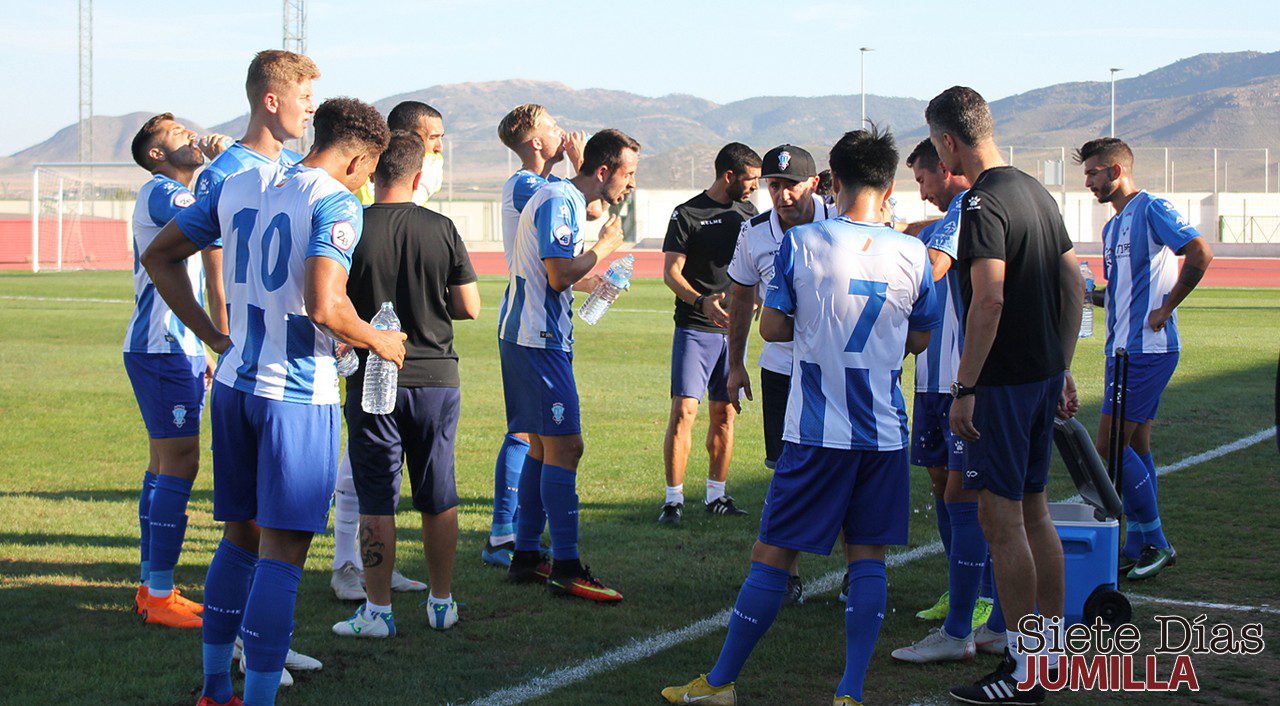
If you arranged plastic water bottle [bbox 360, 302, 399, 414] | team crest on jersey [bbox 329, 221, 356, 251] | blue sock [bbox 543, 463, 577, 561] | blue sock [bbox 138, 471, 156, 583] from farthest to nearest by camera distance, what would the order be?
1. blue sock [bbox 543, 463, 577, 561]
2. blue sock [bbox 138, 471, 156, 583]
3. plastic water bottle [bbox 360, 302, 399, 414]
4. team crest on jersey [bbox 329, 221, 356, 251]

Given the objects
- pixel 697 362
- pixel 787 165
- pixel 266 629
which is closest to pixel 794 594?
pixel 787 165

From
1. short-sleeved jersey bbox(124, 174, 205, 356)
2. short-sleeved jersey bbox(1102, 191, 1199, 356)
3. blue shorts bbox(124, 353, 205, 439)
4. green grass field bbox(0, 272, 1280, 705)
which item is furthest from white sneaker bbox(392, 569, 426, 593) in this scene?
short-sleeved jersey bbox(1102, 191, 1199, 356)

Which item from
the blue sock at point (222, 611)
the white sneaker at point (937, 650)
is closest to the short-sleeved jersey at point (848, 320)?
the white sneaker at point (937, 650)

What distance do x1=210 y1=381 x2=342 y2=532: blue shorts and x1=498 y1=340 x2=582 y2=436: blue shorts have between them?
6.03ft

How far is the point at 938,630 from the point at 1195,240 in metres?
2.79

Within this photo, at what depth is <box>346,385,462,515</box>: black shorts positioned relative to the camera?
206 inches

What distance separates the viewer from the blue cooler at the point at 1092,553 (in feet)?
17.0

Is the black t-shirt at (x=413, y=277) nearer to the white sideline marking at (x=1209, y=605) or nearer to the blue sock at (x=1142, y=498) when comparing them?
the white sideline marking at (x=1209, y=605)

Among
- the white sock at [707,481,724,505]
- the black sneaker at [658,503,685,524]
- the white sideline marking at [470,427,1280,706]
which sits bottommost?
the white sideline marking at [470,427,1280,706]

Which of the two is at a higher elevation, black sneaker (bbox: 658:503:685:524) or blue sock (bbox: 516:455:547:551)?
blue sock (bbox: 516:455:547:551)

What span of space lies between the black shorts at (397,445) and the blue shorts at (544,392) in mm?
722

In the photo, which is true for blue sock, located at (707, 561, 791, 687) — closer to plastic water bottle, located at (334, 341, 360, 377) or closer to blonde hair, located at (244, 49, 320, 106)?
plastic water bottle, located at (334, 341, 360, 377)

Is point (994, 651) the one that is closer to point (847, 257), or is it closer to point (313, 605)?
point (847, 257)

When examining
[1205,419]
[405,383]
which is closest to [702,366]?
[405,383]
